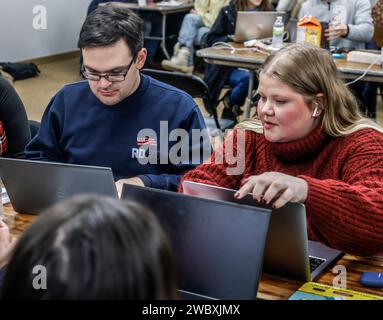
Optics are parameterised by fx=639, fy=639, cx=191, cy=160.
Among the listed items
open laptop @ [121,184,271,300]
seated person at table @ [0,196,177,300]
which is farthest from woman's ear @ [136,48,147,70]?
seated person at table @ [0,196,177,300]

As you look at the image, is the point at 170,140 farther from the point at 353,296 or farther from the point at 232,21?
the point at 232,21

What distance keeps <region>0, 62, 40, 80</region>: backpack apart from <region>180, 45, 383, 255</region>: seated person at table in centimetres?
490

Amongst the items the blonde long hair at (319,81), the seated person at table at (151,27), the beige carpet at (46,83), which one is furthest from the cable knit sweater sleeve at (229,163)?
the seated person at table at (151,27)

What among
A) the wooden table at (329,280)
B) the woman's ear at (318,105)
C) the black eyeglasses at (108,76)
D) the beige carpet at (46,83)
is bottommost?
the beige carpet at (46,83)

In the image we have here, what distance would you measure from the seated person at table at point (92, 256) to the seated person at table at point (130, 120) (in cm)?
127

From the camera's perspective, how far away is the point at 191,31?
652 centimetres

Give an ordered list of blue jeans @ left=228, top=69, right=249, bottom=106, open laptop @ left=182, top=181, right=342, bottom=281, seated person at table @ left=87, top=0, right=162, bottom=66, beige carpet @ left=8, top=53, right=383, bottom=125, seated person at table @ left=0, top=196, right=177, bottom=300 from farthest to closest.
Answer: seated person at table @ left=87, top=0, right=162, bottom=66
beige carpet @ left=8, top=53, right=383, bottom=125
blue jeans @ left=228, top=69, right=249, bottom=106
open laptop @ left=182, top=181, right=342, bottom=281
seated person at table @ left=0, top=196, right=177, bottom=300

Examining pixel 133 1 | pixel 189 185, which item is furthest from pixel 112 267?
pixel 133 1

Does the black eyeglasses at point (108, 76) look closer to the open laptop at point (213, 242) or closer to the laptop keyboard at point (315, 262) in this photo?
the open laptop at point (213, 242)

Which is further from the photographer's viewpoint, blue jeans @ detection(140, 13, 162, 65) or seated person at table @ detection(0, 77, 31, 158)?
blue jeans @ detection(140, 13, 162, 65)

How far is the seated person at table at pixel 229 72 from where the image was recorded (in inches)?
182

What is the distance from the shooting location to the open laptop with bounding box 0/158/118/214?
1.53 metres

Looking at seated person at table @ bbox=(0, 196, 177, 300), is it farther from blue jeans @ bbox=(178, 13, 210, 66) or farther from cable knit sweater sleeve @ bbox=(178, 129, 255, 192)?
blue jeans @ bbox=(178, 13, 210, 66)
